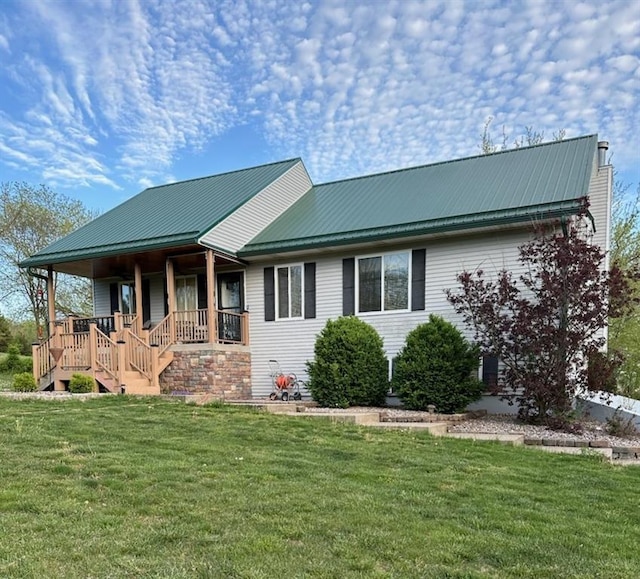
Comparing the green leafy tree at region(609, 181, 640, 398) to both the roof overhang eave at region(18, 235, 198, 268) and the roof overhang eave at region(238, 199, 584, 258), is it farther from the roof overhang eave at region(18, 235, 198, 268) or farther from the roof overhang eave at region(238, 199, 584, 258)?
the roof overhang eave at region(18, 235, 198, 268)

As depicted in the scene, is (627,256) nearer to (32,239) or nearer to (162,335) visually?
(162,335)

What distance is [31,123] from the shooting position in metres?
17.8

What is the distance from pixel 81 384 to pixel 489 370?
27.8 feet

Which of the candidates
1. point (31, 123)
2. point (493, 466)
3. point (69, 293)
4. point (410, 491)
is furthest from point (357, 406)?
point (69, 293)

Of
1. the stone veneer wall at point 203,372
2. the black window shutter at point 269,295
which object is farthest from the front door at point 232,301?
the black window shutter at point 269,295

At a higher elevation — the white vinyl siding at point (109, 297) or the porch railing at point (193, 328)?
the white vinyl siding at point (109, 297)

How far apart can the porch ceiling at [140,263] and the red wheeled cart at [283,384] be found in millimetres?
2899

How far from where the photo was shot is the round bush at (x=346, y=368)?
10.2 metres

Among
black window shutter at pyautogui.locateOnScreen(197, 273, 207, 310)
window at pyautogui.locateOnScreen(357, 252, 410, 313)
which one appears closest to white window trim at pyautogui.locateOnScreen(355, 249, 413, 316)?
window at pyautogui.locateOnScreen(357, 252, 410, 313)

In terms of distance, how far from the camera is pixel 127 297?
15430 mm

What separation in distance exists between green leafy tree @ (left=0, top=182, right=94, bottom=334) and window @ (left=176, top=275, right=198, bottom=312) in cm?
1469

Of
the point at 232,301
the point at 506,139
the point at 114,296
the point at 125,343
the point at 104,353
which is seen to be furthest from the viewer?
the point at 506,139

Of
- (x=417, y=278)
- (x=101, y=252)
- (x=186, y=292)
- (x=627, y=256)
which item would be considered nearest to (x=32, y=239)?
(x=186, y=292)

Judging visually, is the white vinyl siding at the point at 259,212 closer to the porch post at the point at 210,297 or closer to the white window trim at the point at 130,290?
the porch post at the point at 210,297
